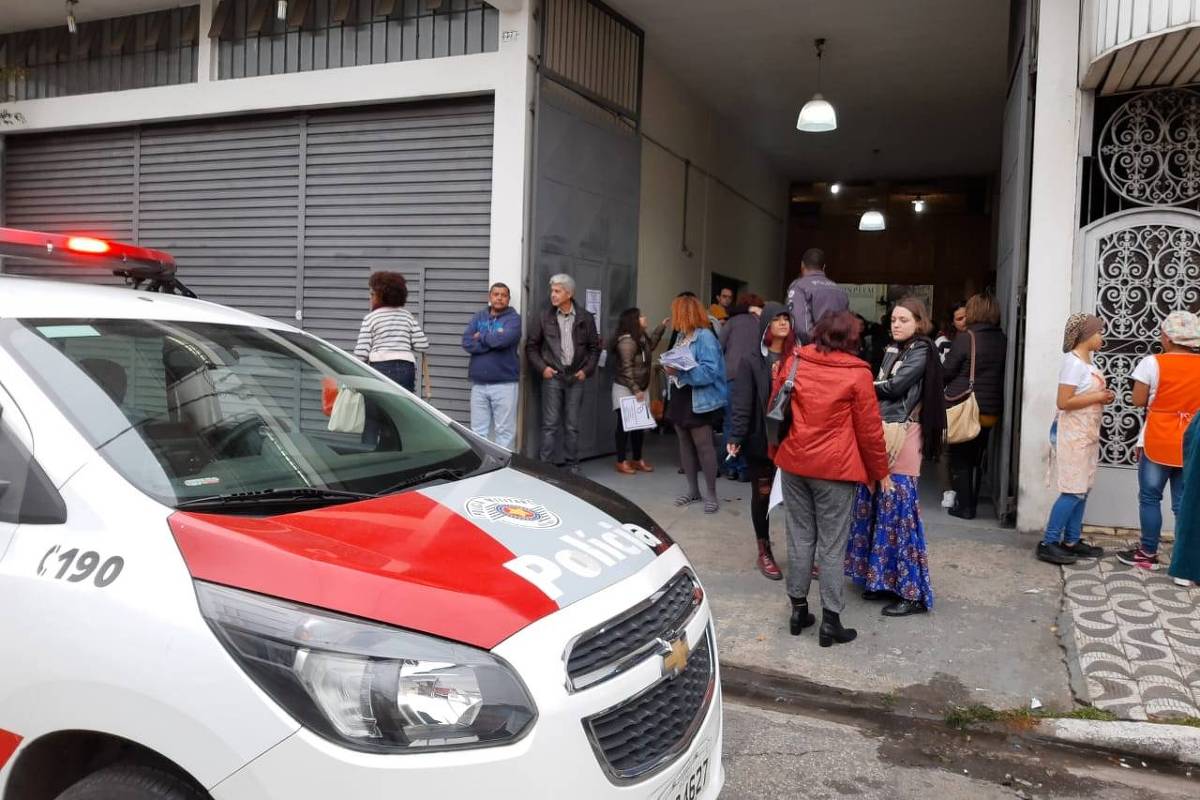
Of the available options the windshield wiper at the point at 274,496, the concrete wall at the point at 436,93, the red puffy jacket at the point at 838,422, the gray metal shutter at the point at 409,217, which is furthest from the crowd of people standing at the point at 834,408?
the windshield wiper at the point at 274,496

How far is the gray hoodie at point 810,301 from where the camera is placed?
607cm

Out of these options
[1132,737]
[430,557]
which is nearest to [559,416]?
[1132,737]

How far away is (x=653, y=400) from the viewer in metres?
10.8

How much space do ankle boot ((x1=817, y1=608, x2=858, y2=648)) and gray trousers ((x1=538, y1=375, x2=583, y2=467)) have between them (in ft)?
12.9

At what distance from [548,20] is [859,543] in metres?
5.58

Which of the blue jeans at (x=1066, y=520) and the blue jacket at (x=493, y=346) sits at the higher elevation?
A: the blue jacket at (x=493, y=346)

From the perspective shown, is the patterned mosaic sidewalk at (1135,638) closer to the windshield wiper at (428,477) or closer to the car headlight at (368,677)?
the windshield wiper at (428,477)

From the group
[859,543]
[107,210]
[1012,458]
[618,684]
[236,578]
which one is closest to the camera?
[236,578]

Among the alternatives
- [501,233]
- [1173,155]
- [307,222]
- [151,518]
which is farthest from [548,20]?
[151,518]

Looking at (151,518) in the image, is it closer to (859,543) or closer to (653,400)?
(859,543)

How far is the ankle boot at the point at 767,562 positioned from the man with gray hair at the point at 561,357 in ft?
9.16

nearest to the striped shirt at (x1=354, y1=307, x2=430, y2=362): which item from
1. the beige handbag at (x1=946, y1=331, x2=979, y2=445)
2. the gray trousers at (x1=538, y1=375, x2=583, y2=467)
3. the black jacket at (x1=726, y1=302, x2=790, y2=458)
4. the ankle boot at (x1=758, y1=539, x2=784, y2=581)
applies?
the gray trousers at (x1=538, y1=375, x2=583, y2=467)

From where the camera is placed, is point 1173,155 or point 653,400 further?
point 653,400

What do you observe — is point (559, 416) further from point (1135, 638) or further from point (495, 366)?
point (1135, 638)
